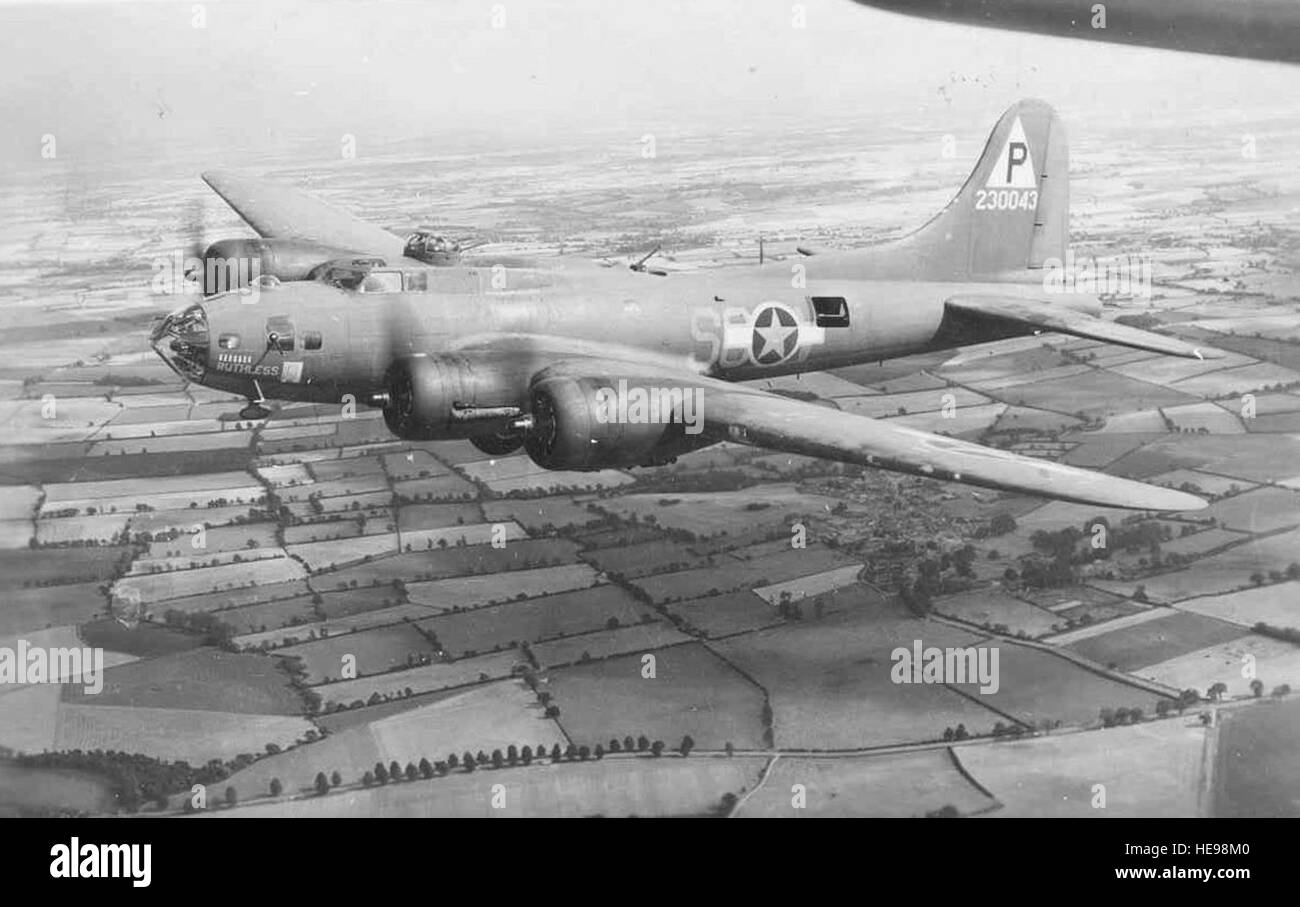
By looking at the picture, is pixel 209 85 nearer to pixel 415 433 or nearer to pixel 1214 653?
pixel 415 433

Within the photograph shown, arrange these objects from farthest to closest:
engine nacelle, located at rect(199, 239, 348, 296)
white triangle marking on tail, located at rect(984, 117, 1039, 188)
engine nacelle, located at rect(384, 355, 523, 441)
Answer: white triangle marking on tail, located at rect(984, 117, 1039, 188) < engine nacelle, located at rect(199, 239, 348, 296) < engine nacelle, located at rect(384, 355, 523, 441)

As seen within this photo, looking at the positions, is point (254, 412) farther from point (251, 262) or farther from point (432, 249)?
point (432, 249)

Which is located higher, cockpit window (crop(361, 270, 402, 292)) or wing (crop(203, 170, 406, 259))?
wing (crop(203, 170, 406, 259))

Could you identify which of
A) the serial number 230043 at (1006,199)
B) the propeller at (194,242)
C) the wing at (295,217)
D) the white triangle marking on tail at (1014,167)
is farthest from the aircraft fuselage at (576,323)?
the wing at (295,217)

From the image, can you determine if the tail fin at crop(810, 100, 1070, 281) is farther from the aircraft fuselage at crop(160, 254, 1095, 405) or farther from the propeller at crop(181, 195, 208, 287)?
the propeller at crop(181, 195, 208, 287)

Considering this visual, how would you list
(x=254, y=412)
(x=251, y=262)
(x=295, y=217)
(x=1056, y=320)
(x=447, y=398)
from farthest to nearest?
(x=295, y=217), (x=251, y=262), (x=1056, y=320), (x=254, y=412), (x=447, y=398)

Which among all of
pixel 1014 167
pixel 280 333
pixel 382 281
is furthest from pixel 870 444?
pixel 1014 167

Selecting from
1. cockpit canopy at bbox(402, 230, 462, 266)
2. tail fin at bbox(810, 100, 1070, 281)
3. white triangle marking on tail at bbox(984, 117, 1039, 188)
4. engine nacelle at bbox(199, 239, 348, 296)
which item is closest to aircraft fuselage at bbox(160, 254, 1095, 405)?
tail fin at bbox(810, 100, 1070, 281)
